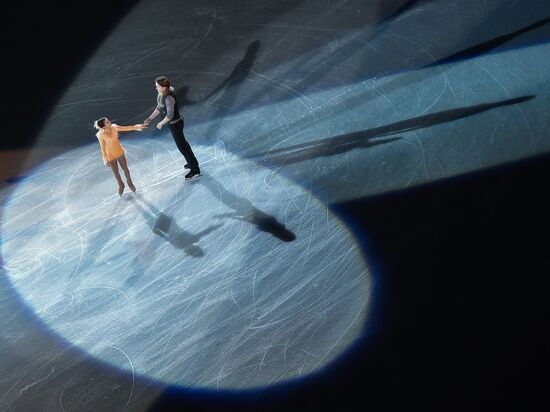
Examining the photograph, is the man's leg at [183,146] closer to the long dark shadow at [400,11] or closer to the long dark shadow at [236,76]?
the long dark shadow at [236,76]

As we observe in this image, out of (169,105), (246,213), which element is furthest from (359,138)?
(169,105)

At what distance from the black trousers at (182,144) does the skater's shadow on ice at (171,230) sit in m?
0.88

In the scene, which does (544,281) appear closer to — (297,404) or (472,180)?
(472,180)

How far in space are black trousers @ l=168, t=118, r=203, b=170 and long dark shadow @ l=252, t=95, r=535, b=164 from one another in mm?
993

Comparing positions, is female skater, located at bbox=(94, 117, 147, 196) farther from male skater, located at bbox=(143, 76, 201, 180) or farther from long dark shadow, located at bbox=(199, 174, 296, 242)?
long dark shadow, located at bbox=(199, 174, 296, 242)

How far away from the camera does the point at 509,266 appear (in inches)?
325

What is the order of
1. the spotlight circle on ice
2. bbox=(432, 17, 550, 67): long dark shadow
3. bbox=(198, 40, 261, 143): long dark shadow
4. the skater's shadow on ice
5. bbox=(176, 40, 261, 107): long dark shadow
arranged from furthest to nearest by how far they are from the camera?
bbox=(432, 17, 550, 67): long dark shadow, bbox=(176, 40, 261, 107): long dark shadow, bbox=(198, 40, 261, 143): long dark shadow, the skater's shadow on ice, the spotlight circle on ice

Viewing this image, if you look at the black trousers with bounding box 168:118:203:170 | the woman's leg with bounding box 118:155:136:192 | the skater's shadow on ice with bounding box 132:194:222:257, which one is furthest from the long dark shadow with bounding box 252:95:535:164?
the woman's leg with bounding box 118:155:136:192

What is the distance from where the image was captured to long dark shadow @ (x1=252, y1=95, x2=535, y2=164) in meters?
10.6

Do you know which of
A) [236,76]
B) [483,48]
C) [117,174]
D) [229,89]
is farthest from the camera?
[236,76]

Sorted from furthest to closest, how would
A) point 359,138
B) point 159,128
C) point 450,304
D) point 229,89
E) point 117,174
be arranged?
point 229,89, point 359,138, point 117,174, point 159,128, point 450,304

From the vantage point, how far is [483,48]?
1236cm

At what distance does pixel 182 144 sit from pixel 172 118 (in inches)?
18.9

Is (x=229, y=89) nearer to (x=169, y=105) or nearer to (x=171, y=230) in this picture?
(x=169, y=105)
